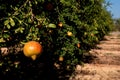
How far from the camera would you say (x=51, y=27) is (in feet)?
9.39

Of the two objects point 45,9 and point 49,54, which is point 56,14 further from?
point 49,54

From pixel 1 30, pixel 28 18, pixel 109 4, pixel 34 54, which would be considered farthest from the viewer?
pixel 109 4

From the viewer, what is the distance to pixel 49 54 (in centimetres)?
621

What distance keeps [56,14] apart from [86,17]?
2701mm

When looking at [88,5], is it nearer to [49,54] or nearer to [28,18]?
[49,54]

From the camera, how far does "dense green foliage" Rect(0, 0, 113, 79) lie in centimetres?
294

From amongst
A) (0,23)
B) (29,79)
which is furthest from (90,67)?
(0,23)

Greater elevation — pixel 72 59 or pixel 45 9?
pixel 45 9

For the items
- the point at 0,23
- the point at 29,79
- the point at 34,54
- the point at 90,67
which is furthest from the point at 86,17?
the point at 34,54

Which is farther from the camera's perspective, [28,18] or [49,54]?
[49,54]

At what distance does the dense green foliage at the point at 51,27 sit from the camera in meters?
2.94

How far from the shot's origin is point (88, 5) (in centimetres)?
738

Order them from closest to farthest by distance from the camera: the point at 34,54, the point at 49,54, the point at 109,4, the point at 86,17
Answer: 1. the point at 34,54
2. the point at 49,54
3. the point at 86,17
4. the point at 109,4

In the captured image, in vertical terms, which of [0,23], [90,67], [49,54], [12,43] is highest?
[0,23]
